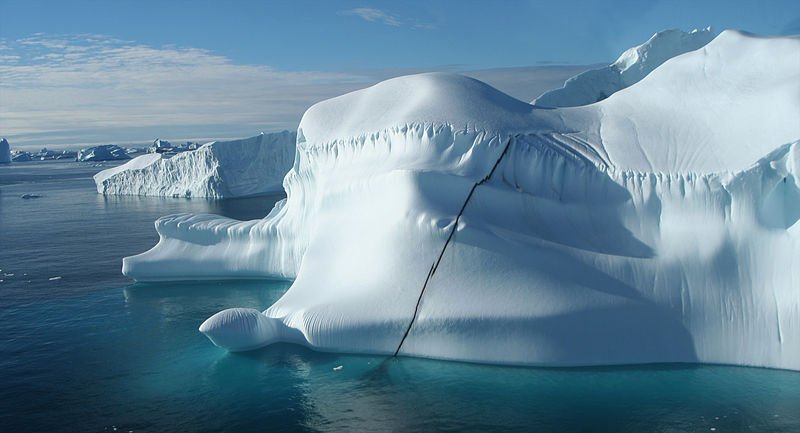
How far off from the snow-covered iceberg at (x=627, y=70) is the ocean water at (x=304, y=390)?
13.1 m

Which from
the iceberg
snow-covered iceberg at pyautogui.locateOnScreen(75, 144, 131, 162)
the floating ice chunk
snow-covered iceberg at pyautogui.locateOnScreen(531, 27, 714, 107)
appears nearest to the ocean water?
the floating ice chunk

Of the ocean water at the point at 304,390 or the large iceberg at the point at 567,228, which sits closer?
the ocean water at the point at 304,390

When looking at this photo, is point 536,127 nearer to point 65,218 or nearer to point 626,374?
point 626,374

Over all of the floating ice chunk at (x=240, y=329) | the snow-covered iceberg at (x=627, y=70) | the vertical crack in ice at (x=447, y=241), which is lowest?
the floating ice chunk at (x=240, y=329)

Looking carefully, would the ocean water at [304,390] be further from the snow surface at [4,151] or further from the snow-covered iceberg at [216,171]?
the snow surface at [4,151]

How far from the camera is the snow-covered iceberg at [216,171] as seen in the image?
3203 cm

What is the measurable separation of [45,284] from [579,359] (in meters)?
11.6

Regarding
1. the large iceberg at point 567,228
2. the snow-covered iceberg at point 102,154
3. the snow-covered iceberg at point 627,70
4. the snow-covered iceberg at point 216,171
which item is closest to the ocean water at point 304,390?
the large iceberg at point 567,228

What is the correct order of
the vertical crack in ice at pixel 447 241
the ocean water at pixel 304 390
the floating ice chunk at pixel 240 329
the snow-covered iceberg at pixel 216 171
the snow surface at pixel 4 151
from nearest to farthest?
the ocean water at pixel 304 390, the vertical crack in ice at pixel 447 241, the floating ice chunk at pixel 240 329, the snow-covered iceberg at pixel 216 171, the snow surface at pixel 4 151

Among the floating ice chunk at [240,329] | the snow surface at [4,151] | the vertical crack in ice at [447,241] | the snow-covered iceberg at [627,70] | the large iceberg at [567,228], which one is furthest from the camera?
the snow surface at [4,151]

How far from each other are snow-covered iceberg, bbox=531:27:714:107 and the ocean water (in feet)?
43.1

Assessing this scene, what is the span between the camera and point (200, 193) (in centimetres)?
3228

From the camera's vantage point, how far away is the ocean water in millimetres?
7328

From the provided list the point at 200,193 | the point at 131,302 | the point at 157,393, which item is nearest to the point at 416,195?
the point at 157,393
